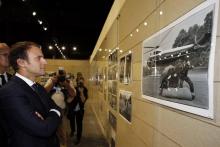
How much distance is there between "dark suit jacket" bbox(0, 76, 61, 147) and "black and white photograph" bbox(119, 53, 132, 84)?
182 cm

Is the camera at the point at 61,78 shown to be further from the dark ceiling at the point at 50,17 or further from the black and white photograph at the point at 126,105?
the dark ceiling at the point at 50,17

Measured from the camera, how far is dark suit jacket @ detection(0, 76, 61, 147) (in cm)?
165

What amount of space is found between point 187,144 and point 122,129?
2470 mm

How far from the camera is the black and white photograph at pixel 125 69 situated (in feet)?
11.3

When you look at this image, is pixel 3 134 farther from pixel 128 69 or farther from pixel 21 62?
pixel 128 69

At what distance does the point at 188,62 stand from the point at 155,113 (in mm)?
823

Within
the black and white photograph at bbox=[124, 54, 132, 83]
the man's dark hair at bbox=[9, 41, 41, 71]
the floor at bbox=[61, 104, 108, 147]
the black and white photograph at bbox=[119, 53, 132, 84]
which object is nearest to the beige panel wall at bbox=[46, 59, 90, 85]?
the floor at bbox=[61, 104, 108, 147]

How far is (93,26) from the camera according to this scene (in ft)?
38.1

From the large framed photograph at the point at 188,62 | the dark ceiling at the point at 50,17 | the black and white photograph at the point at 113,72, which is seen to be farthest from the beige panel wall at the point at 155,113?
the dark ceiling at the point at 50,17

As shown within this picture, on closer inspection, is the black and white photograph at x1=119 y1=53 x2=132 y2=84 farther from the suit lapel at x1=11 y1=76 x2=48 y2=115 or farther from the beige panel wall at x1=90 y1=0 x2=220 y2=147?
the suit lapel at x1=11 y1=76 x2=48 y2=115

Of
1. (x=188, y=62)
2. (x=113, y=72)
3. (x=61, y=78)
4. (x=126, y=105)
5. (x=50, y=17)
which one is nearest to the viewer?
(x=188, y=62)

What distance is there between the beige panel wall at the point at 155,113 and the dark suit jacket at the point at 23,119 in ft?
2.65

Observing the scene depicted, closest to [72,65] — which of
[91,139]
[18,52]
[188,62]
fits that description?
[91,139]

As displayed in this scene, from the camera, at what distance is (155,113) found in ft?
7.31
